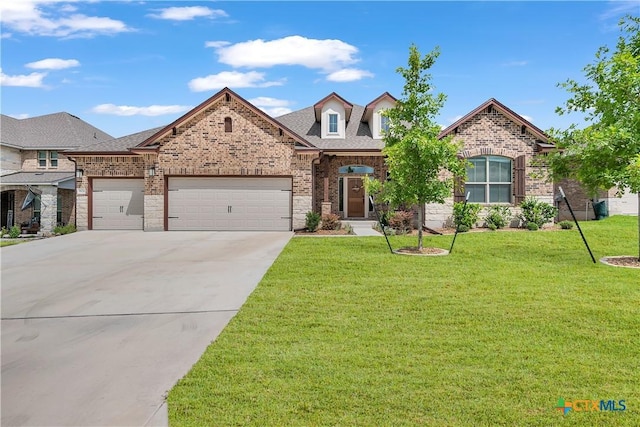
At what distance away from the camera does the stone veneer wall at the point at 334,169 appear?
20.2 m

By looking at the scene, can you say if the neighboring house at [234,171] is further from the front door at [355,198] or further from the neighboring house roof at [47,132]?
the neighboring house roof at [47,132]

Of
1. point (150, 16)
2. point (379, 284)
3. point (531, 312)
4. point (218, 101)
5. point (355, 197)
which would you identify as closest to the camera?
point (531, 312)

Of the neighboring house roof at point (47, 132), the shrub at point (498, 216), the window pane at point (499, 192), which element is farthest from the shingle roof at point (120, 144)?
the window pane at point (499, 192)

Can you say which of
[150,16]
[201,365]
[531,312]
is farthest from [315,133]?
[201,365]

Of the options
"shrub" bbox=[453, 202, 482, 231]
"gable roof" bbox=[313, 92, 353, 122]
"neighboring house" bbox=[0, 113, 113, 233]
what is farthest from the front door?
"neighboring house" bbox=[0, 113, 113, 233]

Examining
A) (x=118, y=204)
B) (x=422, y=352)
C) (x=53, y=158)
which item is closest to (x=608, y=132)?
(x=422, y=352)

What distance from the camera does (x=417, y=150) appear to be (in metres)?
11.5

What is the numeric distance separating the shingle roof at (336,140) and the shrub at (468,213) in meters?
4.47

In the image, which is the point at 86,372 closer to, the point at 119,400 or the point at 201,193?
the point at 119,400

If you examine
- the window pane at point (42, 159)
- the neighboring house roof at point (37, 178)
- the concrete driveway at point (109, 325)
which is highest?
the window pane at point (42, 159)

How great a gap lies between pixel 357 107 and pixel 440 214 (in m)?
9.23

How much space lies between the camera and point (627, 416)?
3324 mm

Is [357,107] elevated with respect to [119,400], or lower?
elevated

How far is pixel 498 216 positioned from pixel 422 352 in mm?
14579
